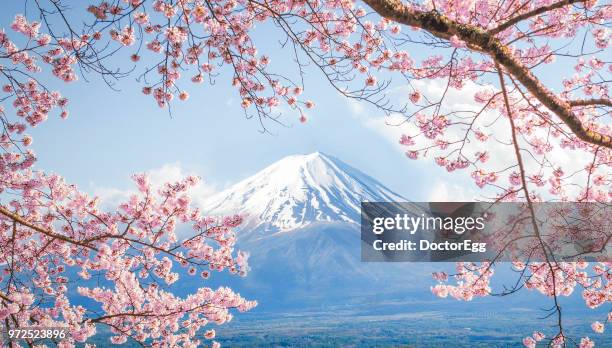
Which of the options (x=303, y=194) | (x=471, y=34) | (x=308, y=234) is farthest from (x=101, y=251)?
(x=303, y=194)

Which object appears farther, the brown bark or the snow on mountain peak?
the snow on mountain peak

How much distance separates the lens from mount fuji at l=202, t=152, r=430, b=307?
156000 millimetres

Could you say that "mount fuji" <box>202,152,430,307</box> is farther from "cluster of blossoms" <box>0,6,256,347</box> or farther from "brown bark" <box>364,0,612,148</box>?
"brown bark" <box>364,0,612,148</box>

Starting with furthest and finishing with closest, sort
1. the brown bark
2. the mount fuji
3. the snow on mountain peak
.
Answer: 1. the snow on mountain peak
2. the mount fuji
3. the brown bark

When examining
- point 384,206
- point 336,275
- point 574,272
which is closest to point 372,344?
point 384,206

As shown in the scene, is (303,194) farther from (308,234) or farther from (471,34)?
(471,34)

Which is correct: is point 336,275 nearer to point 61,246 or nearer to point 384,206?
point 384,206

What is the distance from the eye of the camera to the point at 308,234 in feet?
537

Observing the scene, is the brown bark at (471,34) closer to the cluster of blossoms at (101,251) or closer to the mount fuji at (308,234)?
the cluster of blossoms at (101,251)

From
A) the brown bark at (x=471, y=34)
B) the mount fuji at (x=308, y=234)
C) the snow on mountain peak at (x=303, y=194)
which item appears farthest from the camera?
the snow on mountain peak at (x=303, y=194)

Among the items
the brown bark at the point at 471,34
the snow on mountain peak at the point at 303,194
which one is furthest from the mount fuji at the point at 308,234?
the brown bark at the point at 471,34

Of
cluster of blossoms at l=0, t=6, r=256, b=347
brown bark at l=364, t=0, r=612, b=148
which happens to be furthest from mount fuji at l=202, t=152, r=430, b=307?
brown bark at l=364, t=0, r=612, b=148

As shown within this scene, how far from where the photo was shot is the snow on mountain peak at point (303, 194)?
532 feet

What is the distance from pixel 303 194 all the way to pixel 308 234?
1451cm
